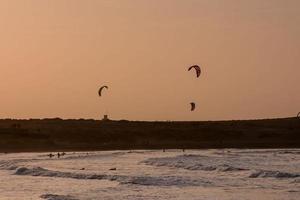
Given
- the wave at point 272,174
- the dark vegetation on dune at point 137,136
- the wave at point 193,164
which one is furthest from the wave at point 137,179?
the dark vegetation on dune at point 137,136

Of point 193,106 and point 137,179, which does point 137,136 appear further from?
point 137,179

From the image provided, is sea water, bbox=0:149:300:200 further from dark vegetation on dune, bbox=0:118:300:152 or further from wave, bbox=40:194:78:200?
dark vegetation on dune, bbox=0:118:300:152

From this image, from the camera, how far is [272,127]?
6881cm

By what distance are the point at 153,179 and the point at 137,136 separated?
121ft

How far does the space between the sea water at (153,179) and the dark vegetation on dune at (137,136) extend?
19739 mm

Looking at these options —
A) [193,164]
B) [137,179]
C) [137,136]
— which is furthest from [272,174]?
[137,136]

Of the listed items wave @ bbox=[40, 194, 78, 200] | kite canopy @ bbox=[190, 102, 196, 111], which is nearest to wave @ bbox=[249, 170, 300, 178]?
wave @ bbox=[40, 194, 78, 200]

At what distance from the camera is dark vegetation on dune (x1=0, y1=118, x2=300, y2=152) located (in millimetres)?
56000

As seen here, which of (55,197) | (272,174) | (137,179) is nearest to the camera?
(55,197)

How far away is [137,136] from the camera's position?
206 ft

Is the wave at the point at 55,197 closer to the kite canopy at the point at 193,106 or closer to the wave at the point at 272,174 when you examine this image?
the wave at the point at 272,174

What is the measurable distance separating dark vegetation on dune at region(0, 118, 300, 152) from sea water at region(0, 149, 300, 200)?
1974 cm

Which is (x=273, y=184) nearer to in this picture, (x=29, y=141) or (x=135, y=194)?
(x=135, y=194)

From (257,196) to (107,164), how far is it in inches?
550
